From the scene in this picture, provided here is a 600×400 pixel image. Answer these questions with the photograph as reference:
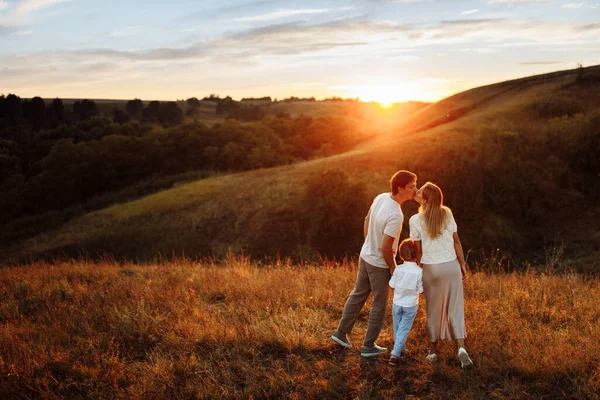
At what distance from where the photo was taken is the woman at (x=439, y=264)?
5.32 m

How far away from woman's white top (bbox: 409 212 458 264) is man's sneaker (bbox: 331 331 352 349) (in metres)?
1.53

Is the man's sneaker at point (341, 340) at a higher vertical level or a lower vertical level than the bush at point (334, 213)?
higher

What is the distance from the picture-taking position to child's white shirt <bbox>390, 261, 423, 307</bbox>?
533 cm

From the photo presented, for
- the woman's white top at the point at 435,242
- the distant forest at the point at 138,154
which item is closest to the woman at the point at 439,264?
the woman's white top at the point at 435,242

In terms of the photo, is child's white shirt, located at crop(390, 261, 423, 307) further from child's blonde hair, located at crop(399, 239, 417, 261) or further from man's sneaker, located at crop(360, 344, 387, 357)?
man's sneaker, located at crop(360, 344, 387, 357)

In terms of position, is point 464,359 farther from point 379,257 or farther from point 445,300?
point 379,257

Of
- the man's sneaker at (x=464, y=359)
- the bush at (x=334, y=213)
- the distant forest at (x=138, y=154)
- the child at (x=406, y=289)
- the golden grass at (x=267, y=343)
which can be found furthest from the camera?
the distant forest at (x=138, y=154)

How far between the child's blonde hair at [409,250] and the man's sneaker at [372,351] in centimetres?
125

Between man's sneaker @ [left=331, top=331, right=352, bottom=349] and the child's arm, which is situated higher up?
the child's arm

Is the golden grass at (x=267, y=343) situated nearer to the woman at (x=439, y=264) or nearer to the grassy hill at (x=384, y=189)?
the woman at (x=439, y=264)

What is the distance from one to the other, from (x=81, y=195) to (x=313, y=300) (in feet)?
208

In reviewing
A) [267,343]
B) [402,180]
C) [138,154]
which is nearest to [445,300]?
[402,180]

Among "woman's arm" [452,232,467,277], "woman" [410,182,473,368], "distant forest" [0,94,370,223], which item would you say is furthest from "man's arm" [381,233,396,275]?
"distant forest" [0,94,370,223]

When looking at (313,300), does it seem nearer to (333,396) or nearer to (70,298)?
(333,396)
